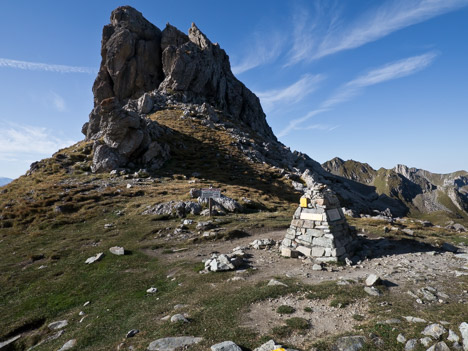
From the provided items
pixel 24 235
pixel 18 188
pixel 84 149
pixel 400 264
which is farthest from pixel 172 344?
pixel 84 149

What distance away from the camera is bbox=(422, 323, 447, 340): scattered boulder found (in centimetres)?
684

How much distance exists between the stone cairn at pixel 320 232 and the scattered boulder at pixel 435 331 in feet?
23.7

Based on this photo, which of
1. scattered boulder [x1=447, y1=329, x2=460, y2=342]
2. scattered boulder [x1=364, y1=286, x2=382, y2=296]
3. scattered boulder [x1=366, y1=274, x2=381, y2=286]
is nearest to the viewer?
scattered boulder [x1=447, y1=329, x2=460, y2=342]

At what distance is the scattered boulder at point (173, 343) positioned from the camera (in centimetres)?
738

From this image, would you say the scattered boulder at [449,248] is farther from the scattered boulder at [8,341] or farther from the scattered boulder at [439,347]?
the scattered boulder at [8,341]

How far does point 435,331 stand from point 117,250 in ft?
61.9

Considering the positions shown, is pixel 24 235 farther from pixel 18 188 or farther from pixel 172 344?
pixel 172 344

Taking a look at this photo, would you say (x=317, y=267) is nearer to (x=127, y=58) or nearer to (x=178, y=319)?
(x=178, y=319)

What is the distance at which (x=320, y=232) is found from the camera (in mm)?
15266

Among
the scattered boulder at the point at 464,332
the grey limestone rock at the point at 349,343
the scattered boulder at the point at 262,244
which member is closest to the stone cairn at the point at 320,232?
the scattered boulder at the point at 262,244

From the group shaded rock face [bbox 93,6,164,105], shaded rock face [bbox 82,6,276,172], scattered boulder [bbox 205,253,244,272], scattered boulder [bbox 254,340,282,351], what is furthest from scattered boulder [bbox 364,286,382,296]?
shaded rock face [bbox 93,6,164,105]

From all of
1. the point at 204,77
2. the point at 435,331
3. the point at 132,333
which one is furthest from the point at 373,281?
the point at 204,77

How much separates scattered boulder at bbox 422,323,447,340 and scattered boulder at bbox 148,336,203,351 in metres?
6.79

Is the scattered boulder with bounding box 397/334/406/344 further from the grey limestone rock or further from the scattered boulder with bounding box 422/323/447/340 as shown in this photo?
the grey limestone rock
